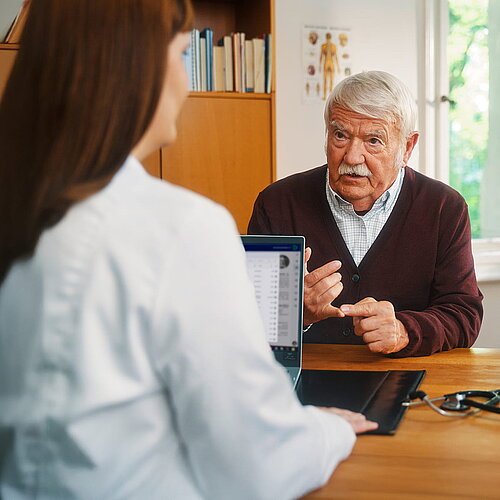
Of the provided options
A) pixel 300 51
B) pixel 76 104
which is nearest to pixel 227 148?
pixel 300 51

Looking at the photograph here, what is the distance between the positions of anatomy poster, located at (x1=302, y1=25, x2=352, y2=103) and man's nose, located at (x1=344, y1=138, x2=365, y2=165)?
1504mm

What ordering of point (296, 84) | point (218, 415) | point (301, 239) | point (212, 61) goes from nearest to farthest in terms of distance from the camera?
point (218, 415) → point (301, 239) → point (212, 61) → point (296, 84)

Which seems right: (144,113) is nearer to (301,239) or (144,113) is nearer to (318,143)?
(301,239)

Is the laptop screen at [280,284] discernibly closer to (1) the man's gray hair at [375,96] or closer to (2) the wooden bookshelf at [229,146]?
(1) the man's gray hair at [375,96]

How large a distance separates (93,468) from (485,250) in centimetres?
341

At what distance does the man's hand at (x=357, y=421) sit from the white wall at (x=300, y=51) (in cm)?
242

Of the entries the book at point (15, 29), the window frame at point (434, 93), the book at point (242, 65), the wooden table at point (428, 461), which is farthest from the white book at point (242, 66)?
the wooden table at point (428, 461)

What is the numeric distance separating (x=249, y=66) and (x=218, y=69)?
0.13 metres

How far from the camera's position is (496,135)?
3.83 meters

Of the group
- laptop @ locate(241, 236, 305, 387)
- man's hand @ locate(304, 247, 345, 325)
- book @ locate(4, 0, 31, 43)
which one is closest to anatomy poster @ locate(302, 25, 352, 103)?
Answer: book @ locate(4, 0, 31, 43)

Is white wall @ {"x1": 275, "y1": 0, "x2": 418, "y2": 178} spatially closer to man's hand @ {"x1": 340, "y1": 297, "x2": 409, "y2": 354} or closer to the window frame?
the window frame

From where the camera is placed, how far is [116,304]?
72 cm

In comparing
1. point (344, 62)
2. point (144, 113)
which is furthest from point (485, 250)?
point (144, 113)

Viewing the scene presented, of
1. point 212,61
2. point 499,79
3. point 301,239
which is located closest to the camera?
point 301,239
